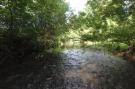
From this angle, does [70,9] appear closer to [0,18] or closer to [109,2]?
[109,2]

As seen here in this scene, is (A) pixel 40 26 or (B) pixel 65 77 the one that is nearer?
(B) pixel 65 77

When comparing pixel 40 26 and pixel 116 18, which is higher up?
pixel 116 18

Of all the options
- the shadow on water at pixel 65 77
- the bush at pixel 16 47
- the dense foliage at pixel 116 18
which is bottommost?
the shadow on water at pixel 65 77

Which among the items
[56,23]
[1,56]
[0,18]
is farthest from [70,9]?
[1,56]

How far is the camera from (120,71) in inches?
636

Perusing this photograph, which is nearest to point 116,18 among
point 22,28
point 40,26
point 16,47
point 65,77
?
point 40,26

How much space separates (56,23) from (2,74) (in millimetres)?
15450

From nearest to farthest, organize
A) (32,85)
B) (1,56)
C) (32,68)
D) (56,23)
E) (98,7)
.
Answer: (32,85) < (1,56) < (32,68) < (98,7) < (56,23)

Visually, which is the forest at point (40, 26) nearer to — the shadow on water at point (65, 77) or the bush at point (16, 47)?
the bush at point (16, 47)

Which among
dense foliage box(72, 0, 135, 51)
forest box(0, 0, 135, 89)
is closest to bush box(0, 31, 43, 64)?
forest box(0, 0, 135, 89)

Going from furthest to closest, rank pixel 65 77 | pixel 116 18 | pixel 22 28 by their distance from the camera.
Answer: pixel 116 18 < pixel 22 28 < pixel 65 77

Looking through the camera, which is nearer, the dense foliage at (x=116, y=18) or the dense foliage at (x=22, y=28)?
the dense foliage at (x=22, y=28)

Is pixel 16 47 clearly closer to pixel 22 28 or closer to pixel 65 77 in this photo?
pixel 22 28

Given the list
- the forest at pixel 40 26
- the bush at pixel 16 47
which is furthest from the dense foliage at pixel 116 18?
the bush at pixel 16 47
